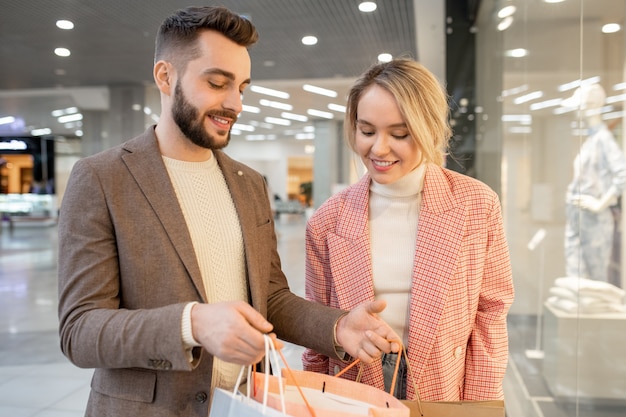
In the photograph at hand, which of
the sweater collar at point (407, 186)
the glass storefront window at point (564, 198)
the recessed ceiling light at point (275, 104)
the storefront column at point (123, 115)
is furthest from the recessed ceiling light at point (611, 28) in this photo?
the recessed ceiling light at point (275, 104)

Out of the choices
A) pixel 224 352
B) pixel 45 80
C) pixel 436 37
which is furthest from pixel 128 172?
pixel 45 80

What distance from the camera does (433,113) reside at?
1693mm

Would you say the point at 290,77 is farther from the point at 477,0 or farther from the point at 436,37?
the point at 477,0

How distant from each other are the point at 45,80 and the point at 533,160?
9.33 m

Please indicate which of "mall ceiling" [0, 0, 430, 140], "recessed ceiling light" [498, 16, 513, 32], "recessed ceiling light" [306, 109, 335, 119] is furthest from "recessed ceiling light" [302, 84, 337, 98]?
"recessed ceiling light" [498, 16, 513, 32]

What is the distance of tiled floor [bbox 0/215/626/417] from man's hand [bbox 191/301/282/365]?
1.42 meters

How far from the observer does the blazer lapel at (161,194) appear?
135cm

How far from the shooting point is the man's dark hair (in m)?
1.43

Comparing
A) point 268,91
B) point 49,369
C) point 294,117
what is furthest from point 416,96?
point 294,117

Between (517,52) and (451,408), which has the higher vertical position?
(517,52)

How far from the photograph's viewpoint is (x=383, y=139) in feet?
5.48

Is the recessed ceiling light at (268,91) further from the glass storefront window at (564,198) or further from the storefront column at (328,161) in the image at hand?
the glass storefront window at (564,198)

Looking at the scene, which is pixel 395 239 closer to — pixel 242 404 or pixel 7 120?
pixel 242 404

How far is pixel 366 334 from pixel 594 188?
136cm
